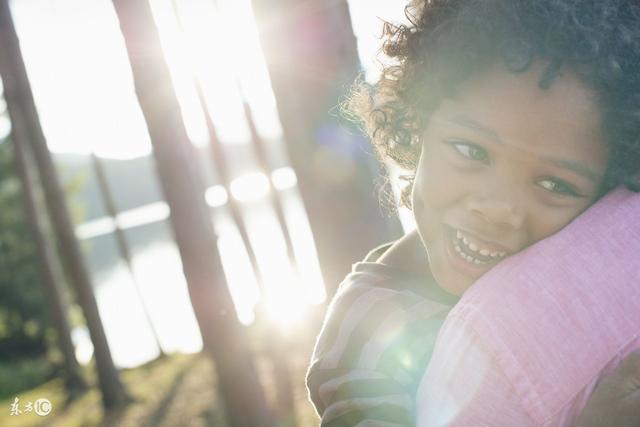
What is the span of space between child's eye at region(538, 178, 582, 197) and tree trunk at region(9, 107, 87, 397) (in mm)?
10132

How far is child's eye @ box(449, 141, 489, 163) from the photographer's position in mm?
1446

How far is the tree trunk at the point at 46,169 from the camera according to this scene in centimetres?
939

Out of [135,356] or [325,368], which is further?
[135,356]

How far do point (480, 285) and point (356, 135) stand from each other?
140 cm

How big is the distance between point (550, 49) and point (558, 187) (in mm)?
299

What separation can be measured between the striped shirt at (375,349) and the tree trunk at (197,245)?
3316 mm

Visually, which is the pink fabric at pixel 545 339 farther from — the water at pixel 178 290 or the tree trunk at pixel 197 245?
the water at pixel 178 290

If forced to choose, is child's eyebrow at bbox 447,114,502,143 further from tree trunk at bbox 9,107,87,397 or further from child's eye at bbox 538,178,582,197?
tree trunk at bbox 9,107,87,397

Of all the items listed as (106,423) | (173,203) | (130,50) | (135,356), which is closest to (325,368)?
(130,50)

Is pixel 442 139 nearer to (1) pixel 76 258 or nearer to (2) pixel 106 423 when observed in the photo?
(1) pixel 76 258

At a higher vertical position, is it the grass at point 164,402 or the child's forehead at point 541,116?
the child's forehead at point 541,116

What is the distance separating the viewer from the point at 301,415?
25.3 feet

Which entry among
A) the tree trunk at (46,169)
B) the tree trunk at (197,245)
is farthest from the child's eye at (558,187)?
the tree trunk at (46,169)

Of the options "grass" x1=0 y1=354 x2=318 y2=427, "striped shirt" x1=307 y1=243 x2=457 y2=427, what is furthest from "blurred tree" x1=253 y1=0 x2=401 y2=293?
"grass" x1=0 y1=354 x2=318 y2=427
